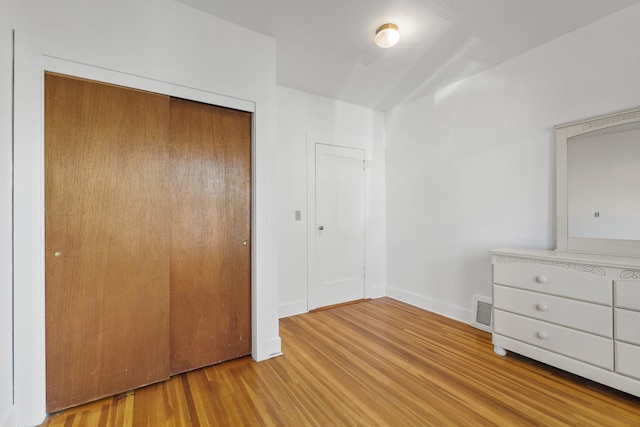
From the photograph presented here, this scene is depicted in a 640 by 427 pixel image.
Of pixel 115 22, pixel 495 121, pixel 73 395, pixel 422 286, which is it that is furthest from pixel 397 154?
pixel 73 395

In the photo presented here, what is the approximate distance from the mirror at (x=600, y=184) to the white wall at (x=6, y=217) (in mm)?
3615

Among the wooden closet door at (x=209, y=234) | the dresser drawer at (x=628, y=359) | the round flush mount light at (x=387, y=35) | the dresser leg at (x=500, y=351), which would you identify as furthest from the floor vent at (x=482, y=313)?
the round flush mount light at (x=387, y=35)

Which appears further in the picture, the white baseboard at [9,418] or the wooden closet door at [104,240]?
the wooden closet door at [104,240]

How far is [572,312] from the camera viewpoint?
74.8 inches

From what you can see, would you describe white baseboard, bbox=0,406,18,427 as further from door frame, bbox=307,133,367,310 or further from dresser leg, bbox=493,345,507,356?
dresser leg, bbox=493,345,507,356

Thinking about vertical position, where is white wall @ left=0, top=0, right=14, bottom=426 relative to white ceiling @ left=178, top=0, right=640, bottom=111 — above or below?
below

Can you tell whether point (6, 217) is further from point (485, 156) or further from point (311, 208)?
point (485, 156)

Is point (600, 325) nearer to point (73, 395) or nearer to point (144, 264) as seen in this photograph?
point (144, 264)

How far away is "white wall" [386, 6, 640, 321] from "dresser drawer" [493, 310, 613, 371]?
0.58m

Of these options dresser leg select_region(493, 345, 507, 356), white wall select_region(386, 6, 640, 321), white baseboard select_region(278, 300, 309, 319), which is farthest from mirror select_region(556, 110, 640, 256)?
white baseboard select_region(278, 300, 309, 319)

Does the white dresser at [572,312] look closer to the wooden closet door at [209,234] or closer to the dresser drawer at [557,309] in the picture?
the dresser drawer at [557,309]

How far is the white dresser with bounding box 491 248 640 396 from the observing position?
1.69 m

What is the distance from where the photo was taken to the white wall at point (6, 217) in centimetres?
139

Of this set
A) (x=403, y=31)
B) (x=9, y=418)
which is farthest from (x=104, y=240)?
(x=403, y=31)
